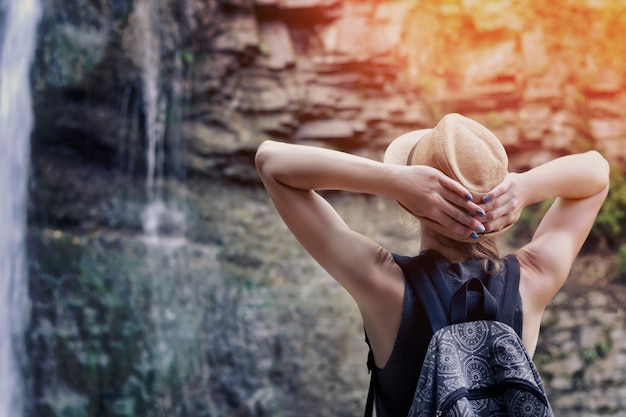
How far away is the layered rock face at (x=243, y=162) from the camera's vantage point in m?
6.16

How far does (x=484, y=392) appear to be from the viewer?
46.6 inches

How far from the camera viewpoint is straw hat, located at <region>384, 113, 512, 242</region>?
1233 mm

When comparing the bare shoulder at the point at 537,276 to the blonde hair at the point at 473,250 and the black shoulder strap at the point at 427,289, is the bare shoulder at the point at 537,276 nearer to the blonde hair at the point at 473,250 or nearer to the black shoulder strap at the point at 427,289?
the blonde hair at the point at 473,250

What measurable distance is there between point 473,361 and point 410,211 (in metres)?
0.30

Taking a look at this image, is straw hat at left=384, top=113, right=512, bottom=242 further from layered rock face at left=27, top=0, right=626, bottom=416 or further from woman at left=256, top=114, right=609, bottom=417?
layered rock face at left=27, top=0, right=626, bottom=416

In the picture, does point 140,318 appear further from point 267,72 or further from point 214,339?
point 267,72

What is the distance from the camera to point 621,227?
6.86 metres

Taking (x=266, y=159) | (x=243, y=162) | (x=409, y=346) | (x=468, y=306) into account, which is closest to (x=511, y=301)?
(x=468, y=306)

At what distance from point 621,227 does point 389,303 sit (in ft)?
20.9

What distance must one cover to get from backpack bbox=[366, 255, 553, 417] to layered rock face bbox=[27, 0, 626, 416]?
5152 mm

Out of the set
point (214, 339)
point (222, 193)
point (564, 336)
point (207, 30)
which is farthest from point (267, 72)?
point (564, 336)

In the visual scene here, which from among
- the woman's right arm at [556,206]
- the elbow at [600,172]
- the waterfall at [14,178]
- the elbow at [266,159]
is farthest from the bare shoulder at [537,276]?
the waterfall at [14,178]

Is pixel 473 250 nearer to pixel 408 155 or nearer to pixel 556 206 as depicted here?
pixel 408 155

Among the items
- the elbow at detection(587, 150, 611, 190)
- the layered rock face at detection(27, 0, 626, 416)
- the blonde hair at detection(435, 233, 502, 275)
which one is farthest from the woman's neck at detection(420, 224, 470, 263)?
the layered rock face at detection(27, 0, 626, 416)
